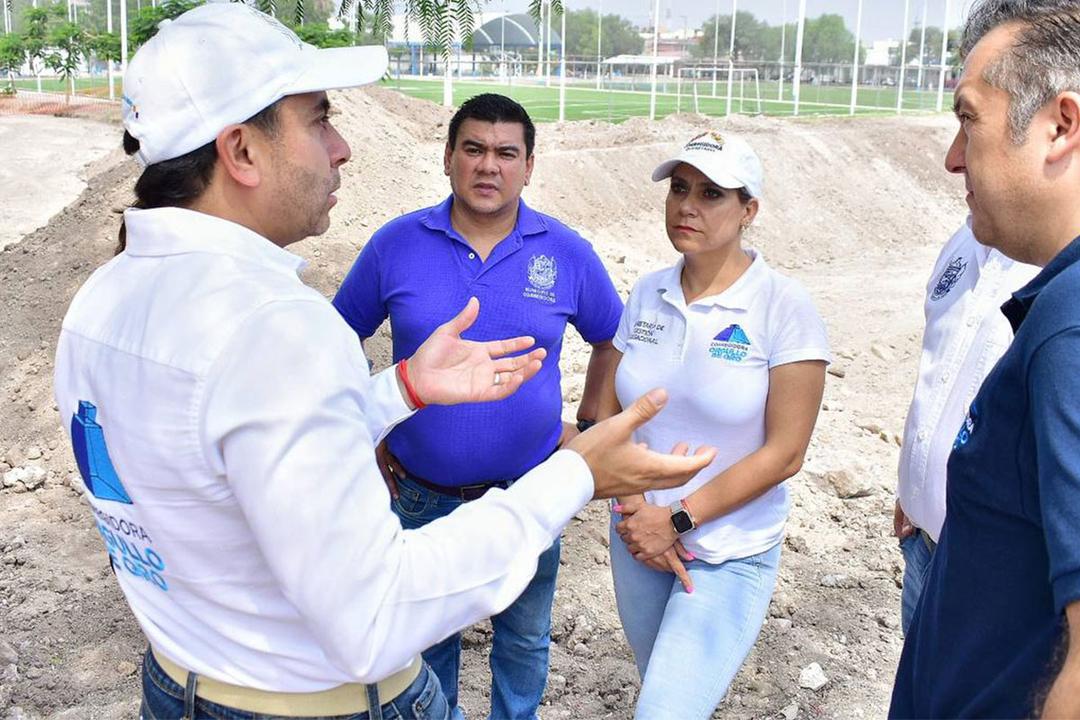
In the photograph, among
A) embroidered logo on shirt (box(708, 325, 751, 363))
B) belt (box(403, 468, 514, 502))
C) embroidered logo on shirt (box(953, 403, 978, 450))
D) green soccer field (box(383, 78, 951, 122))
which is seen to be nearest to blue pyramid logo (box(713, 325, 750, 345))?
embroidered logo on shirt (box(708, 325, 751, 363))

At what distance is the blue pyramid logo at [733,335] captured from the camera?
308cm

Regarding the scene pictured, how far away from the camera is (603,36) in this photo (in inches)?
1292

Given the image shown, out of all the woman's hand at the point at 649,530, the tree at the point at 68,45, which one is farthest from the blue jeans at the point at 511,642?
the tree at the point at 68,45

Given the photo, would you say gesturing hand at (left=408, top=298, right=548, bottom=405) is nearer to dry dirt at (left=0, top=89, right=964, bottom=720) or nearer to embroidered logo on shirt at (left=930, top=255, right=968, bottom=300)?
embroidered logo on shirt at (left=930, top=255, right=968, bottom=300)

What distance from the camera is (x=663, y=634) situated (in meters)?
2.95

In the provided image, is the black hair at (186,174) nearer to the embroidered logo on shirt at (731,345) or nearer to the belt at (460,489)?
the embroidered logo on shirt at (731,345)

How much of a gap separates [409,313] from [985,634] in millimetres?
2426

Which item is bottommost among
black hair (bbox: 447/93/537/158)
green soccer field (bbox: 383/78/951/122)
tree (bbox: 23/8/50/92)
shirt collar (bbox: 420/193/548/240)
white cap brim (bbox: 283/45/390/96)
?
shirt collar (bbox: 420/193/548/240)

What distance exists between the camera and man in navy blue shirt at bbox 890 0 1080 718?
143cm

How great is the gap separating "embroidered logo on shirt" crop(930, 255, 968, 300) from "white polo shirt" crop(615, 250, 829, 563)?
1.31 feet

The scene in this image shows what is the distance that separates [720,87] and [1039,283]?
153 ft

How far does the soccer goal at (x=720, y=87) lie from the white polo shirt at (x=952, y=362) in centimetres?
3347

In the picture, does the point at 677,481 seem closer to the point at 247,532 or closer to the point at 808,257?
the point at 247,532

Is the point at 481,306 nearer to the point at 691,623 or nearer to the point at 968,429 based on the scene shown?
the point at 691,623
